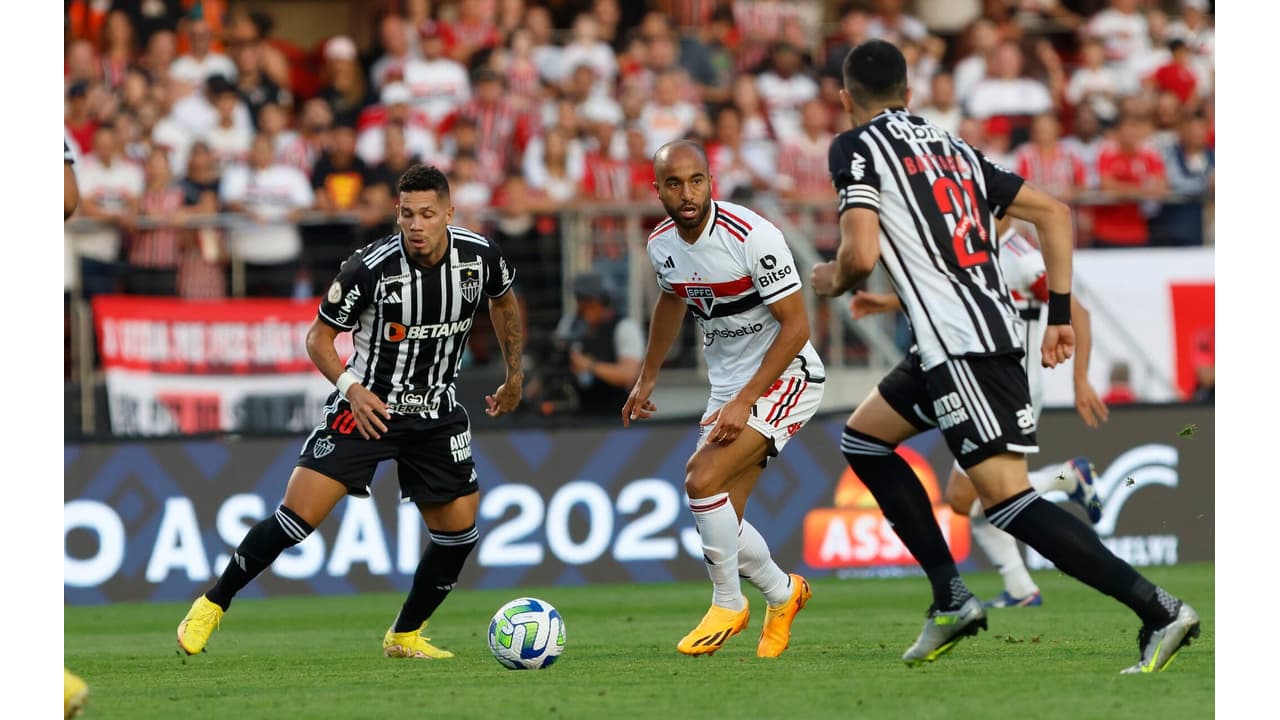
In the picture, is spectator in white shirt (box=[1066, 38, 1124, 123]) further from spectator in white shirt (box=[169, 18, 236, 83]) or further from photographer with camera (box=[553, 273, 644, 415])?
spectator in white shirt (box=[169, 18, 236, 83])

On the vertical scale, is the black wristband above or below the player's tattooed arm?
above

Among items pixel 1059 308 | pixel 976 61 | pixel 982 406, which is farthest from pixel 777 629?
pixel 976 61

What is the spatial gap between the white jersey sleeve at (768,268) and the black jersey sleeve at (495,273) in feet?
4.36

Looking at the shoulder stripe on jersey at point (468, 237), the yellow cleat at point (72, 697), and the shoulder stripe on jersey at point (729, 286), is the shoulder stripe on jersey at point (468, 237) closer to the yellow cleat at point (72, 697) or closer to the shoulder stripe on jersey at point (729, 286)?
the shoulder stripe on jersey at point (729, 286)

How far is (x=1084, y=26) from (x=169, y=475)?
11632 mm

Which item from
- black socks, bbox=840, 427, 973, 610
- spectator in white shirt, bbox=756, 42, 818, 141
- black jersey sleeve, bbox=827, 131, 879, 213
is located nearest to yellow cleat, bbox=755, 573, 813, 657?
black socks, bbox=840, 427, 973, 610

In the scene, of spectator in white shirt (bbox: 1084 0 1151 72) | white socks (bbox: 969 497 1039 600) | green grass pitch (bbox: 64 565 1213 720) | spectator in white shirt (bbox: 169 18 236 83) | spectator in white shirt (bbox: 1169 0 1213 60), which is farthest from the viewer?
spectator in white shirt (bbox: 1084 0 1151 72)

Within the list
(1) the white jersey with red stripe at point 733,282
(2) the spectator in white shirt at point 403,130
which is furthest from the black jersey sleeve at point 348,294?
(2) the spectator in white shirt at point 403,130

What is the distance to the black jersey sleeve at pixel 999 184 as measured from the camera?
7039 mm

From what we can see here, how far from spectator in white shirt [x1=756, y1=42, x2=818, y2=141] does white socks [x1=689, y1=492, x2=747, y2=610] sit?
9.97m

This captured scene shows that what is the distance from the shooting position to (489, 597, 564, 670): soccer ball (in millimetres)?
7727

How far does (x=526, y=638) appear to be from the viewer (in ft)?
25.4

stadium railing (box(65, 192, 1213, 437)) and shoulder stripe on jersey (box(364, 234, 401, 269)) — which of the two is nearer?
shoulder stripe on jersey (box(364, 234, 401, 269))

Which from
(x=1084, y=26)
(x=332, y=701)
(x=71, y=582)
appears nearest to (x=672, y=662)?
(x=332, y=701)
